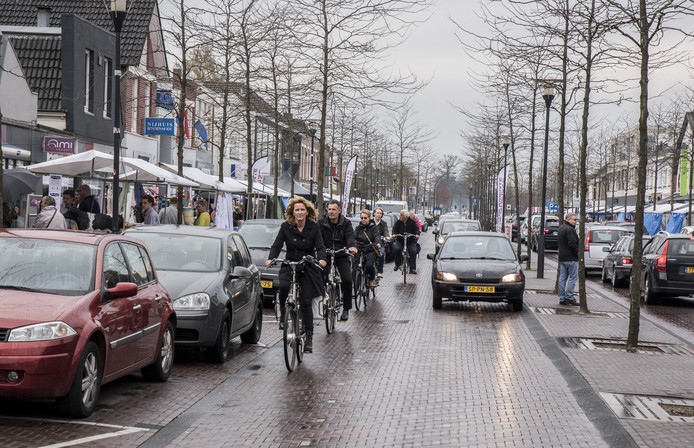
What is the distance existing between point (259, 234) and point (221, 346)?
7836mm

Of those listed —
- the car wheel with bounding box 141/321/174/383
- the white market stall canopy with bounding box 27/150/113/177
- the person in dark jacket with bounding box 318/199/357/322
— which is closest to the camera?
the car wheel with bounding box 141/321/174/383

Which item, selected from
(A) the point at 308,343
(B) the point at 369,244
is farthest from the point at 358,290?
(A) the point at 308,343

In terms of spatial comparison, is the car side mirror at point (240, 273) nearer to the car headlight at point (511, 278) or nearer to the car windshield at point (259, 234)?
the car windshield at point (259, 234)

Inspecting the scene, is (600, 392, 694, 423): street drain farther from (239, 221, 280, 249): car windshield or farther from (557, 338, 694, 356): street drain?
(239, 221, 280, 249): car windshield

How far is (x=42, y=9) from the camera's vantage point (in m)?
35.2

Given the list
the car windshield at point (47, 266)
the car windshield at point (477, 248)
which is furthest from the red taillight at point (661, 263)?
the car windshield at point (47, 266)

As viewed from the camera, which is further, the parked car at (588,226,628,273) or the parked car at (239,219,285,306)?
the parked car at (588,226,628,273)

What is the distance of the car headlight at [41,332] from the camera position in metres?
6.40

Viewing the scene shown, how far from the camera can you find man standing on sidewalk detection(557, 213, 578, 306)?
60.1 ft

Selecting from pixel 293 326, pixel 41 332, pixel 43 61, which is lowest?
pixel 293 326

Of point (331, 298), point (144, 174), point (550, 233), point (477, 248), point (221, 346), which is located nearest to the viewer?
point (221, 346)

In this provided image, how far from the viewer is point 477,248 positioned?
18406mm

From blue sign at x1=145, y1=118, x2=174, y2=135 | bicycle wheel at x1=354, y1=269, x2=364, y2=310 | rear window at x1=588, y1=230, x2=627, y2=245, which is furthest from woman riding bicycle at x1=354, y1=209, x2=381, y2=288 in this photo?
blue sign at x1=145, y1=118, x2=174, y2=135

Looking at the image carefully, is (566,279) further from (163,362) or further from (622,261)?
(163,362)
